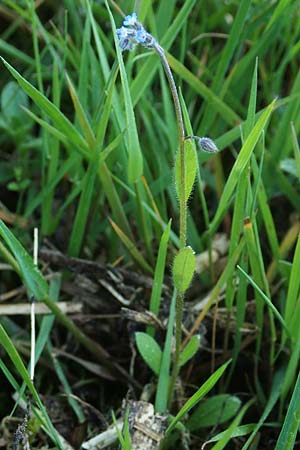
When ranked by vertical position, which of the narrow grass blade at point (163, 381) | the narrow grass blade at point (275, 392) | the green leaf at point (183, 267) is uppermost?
the green leaf at point (183, 267)

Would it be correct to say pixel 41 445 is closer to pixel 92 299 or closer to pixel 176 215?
pixel 92 299

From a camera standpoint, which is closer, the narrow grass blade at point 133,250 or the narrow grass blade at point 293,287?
the narrow grass blade at point 293,287

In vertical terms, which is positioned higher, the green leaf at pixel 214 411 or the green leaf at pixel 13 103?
the green leaf at pixel 13 103

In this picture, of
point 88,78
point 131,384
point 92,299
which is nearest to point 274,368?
point 131,384

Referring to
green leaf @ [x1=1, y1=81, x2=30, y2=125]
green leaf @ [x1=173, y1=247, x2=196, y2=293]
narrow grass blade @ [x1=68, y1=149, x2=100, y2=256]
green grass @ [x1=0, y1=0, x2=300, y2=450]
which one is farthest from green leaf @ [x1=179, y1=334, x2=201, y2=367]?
green leaf @ [x1=1, y1=81, x2=30, y2=125]

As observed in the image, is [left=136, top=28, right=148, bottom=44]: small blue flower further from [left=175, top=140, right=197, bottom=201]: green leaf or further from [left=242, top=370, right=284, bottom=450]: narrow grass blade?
[left=242, top=370, right=284, bottom=450]: narrow grass blade

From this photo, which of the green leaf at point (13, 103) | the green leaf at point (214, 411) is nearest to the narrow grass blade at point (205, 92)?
the green leaf at point (13, 103)

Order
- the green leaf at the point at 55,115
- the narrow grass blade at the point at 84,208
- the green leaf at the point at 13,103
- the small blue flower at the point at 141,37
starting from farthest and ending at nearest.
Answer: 1. the green leaf at the point at 13,103
2. the narrow grass blade at the point at 84,208
3. the green leaf at the point at 55,115
4. the small blue flower at the point at 141,37

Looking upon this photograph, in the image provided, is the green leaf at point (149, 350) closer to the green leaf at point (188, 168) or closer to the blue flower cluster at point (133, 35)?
the green leaf at point (188, 168)
